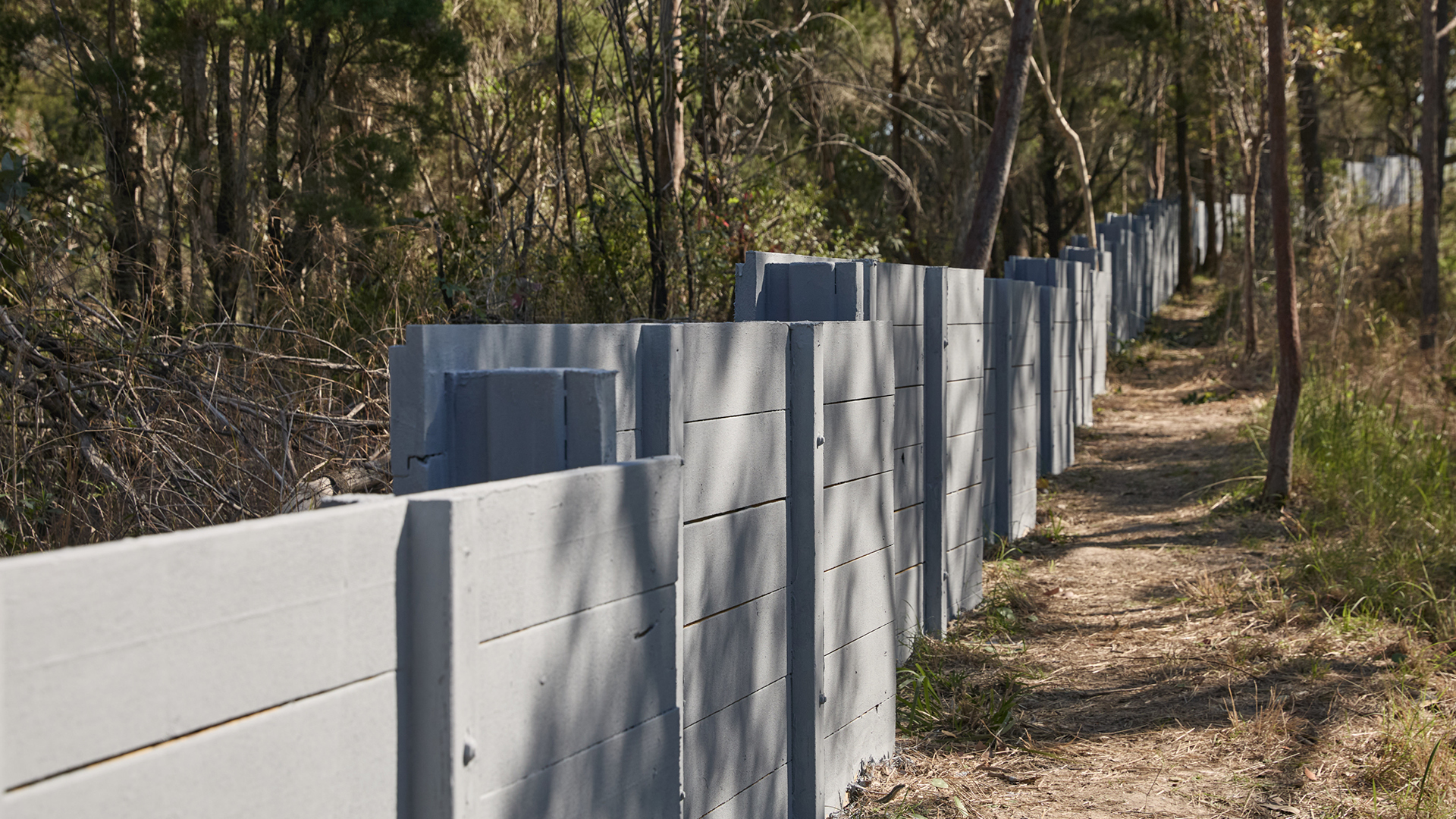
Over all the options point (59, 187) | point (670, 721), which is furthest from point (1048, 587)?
point (59, 187)

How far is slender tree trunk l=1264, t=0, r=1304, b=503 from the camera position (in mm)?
7164

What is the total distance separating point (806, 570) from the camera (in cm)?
341

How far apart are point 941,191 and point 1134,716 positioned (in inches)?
653

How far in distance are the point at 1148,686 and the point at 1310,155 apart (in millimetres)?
13311

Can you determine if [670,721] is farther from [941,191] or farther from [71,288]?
[941,191]

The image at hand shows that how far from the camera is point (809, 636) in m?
3.41

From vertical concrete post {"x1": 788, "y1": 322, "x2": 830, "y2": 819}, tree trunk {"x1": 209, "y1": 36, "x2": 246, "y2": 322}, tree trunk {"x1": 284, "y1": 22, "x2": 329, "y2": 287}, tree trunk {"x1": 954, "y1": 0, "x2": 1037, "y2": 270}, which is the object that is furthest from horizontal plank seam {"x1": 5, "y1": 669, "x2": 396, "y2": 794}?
tree trunk {"x1": 954, "y1": 0, "x2": 1037, "y2": 270}

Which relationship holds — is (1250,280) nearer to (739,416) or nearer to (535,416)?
(739,416)

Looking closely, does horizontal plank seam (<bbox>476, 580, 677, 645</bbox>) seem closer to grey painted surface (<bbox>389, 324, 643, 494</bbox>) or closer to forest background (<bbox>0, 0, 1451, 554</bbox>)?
grey painted surface (<bbox>389, 324, 643, 494</bbox>)

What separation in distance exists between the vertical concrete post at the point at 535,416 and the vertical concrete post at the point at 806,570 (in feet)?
3.83

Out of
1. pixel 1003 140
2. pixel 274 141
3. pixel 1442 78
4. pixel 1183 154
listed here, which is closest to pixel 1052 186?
pixel 1183 154

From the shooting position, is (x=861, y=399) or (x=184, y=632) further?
(x=861, y=399)

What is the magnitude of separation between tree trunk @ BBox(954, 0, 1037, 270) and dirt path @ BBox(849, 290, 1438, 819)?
2.83 m

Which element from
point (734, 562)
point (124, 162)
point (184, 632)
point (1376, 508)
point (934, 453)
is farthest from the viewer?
point (124, 162)
